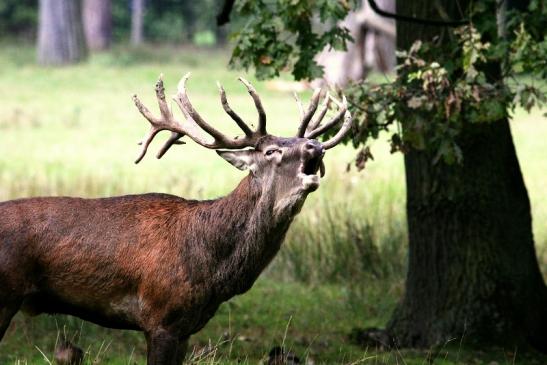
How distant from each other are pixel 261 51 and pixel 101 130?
529 inches

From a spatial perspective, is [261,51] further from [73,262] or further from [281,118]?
[281,118]

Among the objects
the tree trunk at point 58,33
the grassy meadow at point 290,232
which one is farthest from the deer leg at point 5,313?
the tree trunk at point 58,33

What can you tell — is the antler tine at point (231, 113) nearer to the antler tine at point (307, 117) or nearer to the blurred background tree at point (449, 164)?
the antler tine at point (307, 117)

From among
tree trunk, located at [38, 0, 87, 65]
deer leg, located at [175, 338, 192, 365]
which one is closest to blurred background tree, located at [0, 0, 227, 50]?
tree trunk, located at [38, 0, 87, 65]

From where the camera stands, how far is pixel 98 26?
3991 cm

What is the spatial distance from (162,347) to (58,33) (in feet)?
94.7

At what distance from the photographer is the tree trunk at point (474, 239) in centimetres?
844

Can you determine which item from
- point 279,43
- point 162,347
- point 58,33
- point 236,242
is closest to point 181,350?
point 162,347

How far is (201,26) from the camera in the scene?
177ft

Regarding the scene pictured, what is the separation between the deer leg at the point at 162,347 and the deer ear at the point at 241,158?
38.9 inches

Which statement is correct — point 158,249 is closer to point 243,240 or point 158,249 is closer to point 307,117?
point 243,240

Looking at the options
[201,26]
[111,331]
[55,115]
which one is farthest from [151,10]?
[111,331]

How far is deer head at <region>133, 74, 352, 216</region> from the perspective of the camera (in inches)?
233

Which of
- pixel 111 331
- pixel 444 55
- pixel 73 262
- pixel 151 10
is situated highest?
pixel 151 10
